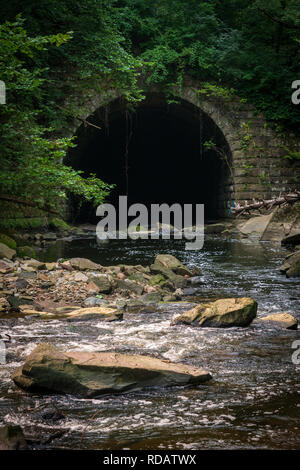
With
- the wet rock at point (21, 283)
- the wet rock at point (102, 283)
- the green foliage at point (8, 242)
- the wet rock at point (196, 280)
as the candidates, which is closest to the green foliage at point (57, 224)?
the green foliage at point (8, 242)

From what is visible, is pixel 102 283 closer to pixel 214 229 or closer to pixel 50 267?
pixel 50 267

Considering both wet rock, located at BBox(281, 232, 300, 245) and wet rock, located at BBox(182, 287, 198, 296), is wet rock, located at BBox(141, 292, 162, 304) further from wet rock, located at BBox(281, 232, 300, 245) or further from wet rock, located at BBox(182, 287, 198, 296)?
wet rock, located at BBox(281, 232, 300, 245)

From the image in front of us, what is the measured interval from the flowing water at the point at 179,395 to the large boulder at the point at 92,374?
0.17ft

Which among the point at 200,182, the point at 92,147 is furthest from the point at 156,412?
the point at 200,182

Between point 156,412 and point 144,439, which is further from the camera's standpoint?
point 156,412

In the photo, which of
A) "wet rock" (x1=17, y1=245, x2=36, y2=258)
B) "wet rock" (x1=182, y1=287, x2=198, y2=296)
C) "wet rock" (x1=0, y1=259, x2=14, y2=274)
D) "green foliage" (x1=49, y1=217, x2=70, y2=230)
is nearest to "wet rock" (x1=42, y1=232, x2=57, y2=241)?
"green foliage" (x1=49, y1=217, x2=70, y2=230)

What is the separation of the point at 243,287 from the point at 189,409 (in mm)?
3789

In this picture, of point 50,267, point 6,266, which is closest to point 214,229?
point 50,267

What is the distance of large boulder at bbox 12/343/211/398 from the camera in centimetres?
234

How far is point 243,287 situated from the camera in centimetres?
580

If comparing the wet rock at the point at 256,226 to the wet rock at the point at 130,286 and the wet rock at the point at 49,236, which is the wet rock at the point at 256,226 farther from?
the wet rock at the point at 130,286

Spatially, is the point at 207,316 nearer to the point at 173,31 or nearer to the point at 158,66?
the point at 158,66

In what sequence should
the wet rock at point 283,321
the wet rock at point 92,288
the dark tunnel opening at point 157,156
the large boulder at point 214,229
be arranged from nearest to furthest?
the wet rock at point 283,321
the wet rock at point 92,288
the large boulder at point 214,229
the dark tunnel opening at point 157,156

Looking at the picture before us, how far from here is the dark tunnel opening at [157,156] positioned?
1611cm
